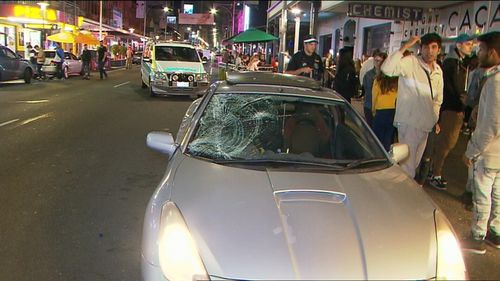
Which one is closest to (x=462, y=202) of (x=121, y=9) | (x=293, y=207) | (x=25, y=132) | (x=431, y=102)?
(x=431, y=102)

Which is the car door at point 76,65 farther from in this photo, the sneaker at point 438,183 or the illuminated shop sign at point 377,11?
the sneaker at point 438,183

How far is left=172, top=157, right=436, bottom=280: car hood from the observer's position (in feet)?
7.68

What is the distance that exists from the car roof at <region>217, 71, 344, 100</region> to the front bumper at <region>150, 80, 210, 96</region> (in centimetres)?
1176

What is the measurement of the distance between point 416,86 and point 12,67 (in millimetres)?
18887

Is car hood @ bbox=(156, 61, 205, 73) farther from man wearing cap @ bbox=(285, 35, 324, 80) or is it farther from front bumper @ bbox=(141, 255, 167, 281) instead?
front bumper @ bbox=(141, 255, 167, 281)

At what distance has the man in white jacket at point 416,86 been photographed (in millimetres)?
5434

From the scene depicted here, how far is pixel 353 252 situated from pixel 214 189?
Answer: 3.05 ft

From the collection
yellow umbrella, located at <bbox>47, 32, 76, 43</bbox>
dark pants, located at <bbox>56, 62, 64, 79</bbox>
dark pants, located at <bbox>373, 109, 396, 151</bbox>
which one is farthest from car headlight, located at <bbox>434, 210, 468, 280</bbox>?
yellow umbrella, located at <bbox>47, 32, 76, 43</bbox>

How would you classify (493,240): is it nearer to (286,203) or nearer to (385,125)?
(385,125)

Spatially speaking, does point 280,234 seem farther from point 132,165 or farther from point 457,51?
point 457,51

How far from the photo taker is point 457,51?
24.1ft

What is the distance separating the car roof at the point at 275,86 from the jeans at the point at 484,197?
1.48 metres

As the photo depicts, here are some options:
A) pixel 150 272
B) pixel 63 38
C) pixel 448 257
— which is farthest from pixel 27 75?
pixel 448 257

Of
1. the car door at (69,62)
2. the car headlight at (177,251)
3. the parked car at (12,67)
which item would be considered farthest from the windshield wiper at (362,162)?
the car door at (69,62)
